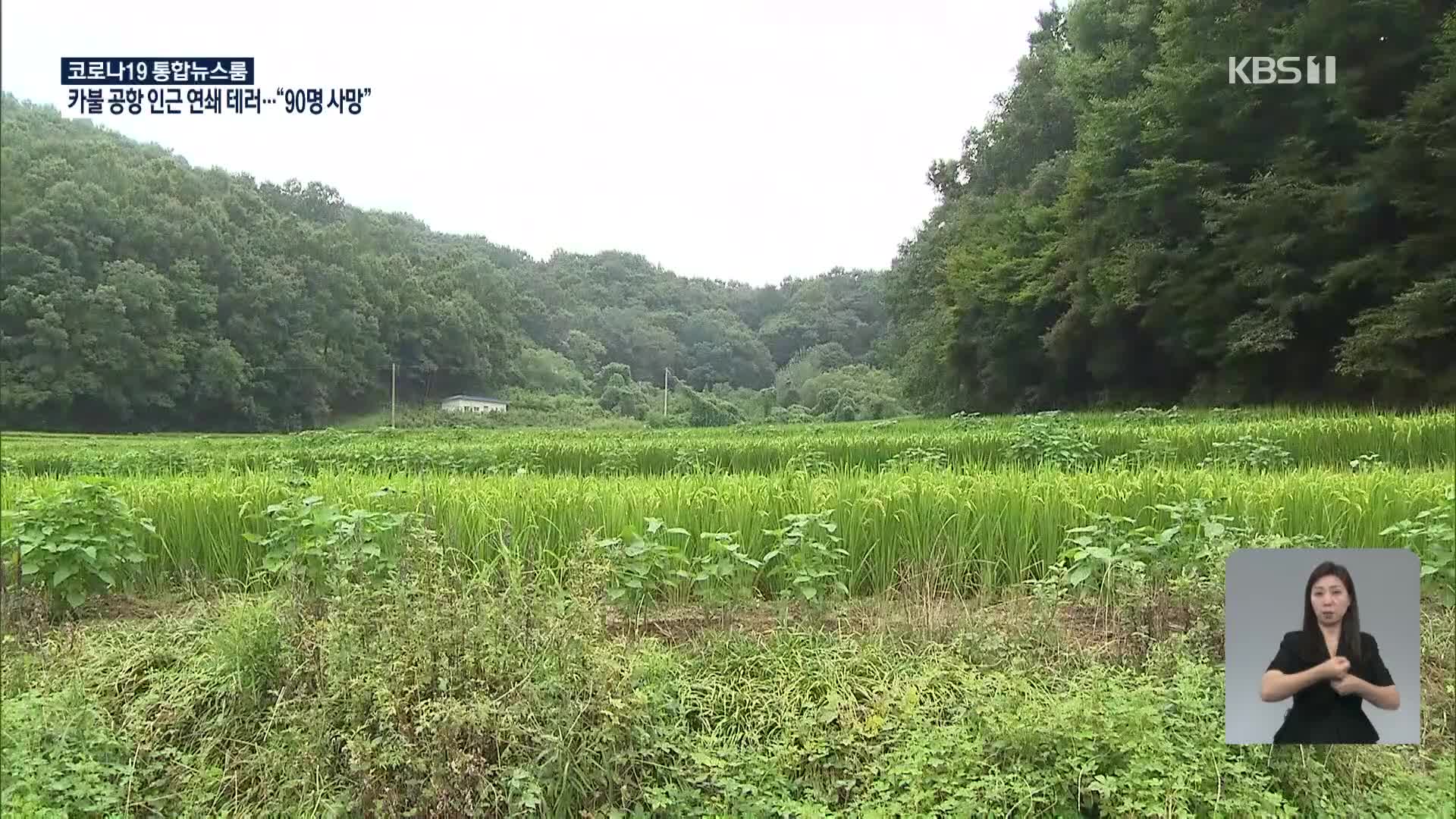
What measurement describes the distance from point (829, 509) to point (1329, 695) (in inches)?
73.4

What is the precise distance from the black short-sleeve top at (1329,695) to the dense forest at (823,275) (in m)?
1.22

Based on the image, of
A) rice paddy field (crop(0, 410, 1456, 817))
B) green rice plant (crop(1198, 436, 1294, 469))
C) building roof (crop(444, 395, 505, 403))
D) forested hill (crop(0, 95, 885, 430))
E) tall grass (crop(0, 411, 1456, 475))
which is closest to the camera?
rice paddy field (crop(0, 410, 1456, 817))

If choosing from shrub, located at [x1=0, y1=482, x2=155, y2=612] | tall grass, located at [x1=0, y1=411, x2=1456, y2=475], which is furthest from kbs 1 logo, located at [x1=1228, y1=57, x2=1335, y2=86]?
shrub, located at [x1=0, y1=482, x2=155, y2=612]

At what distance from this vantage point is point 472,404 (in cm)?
309

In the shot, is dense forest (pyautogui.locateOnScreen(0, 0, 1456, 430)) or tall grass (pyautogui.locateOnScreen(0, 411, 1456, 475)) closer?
dense forest (pyautogui.locateOnScreen(0, 0, 1456, 430))

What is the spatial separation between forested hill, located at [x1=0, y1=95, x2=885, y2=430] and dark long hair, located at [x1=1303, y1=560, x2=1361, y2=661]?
2.21 m

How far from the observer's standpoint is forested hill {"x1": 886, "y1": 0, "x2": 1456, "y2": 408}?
263 centimetres

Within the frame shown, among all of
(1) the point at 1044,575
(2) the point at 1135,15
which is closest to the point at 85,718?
(1) the point at 1044,575

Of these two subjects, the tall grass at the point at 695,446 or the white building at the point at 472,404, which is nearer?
the tall grass at the point at 695,446

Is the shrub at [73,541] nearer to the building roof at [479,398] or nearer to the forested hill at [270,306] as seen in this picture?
the forested hill at [270,306]

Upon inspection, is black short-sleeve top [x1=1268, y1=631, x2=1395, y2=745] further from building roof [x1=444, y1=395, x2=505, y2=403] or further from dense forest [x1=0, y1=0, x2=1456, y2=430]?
building roof [x1=444, y1=395, x2=505, y2=403]

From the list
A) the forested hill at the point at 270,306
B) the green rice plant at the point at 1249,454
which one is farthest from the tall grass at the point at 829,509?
the forested hill at the point at 270,306

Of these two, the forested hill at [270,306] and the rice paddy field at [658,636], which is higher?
the forested hill at [270,306]

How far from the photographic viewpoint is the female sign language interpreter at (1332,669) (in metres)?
2.07
